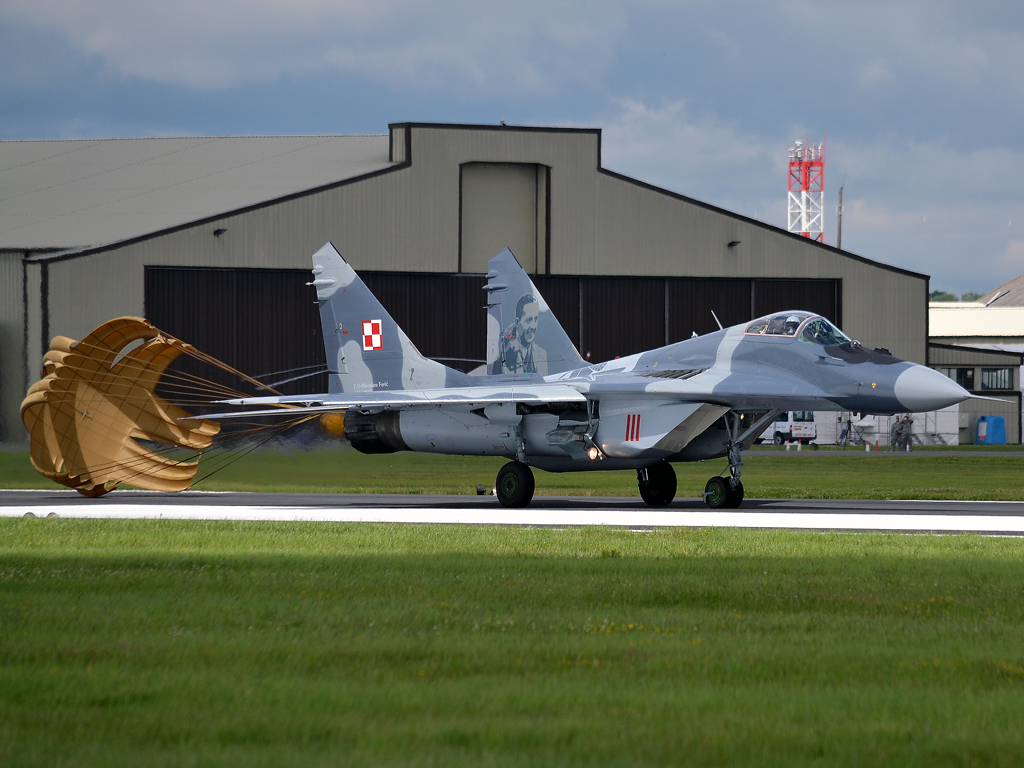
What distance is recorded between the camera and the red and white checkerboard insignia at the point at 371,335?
2516 centimetres

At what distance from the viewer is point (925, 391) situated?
1878 cm

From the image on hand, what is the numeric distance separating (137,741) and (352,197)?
39.4 metres

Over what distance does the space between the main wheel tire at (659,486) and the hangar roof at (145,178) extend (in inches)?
1014

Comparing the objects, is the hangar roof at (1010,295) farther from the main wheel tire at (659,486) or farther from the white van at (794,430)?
the main wheel tire at (659,486)

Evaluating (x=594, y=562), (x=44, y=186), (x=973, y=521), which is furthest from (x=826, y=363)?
Result: (x=44, y=186)

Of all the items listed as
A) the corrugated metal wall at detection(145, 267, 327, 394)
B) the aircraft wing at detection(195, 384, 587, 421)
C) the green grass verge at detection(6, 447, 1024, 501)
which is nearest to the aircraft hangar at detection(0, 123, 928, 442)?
the corrugated metal wall at detection(145, 267, 327, 394)

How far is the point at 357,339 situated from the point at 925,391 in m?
12.0

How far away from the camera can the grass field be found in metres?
5.00

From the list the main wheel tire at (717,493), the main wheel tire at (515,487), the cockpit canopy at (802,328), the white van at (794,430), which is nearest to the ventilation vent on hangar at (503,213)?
the white van at (794,430)

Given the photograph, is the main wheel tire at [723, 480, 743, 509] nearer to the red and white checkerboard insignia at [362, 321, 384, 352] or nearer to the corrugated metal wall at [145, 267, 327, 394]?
the red and white checkerboard insignia at [362, 321, 384, 352]

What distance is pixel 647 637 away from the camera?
7.50 m

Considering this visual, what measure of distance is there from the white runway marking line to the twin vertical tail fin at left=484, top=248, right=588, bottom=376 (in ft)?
15.2

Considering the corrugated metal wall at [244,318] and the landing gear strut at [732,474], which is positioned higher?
the corrugated metal wall at [244,318]

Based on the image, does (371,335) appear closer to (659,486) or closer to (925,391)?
(659,486)
